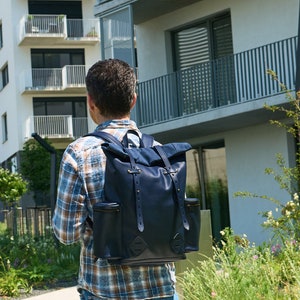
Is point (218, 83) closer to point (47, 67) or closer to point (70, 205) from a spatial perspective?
point (70, 205)

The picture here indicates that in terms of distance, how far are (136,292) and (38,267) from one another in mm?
12068

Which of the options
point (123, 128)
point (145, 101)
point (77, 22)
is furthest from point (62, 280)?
point (77, 22)

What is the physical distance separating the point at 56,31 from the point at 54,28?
20 cm

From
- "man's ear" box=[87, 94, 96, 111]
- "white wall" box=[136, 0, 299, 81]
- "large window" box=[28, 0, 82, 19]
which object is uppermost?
"large window" box=[28, 0, 82, 19]

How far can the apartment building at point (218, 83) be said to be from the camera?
18062mm

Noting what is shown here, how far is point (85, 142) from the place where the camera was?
3.90 m

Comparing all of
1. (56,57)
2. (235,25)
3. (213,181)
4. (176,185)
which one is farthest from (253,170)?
(56,57)

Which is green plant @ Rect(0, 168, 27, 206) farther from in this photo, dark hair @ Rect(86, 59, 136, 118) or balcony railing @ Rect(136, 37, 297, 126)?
dark hair @ Rect(86, 59, 136, 118)

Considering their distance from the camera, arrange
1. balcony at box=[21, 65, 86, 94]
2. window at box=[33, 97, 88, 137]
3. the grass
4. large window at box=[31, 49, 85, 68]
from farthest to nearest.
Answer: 1. large window at box=[31, 49, 85, 68]
2. window at box=[33, 97, 88, 137]
3. balcony at box=[21, 65, 86, 94]
4. the grass

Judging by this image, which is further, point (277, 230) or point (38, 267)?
point (38, 267)

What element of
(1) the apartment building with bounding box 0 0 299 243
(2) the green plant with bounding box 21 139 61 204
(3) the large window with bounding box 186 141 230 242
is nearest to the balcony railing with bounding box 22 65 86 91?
(2) the green plant with bounding box 21 139 61 204

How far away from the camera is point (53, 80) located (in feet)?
166

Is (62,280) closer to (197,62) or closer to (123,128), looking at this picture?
(197,62)

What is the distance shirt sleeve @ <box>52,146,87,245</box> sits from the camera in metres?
3.79
